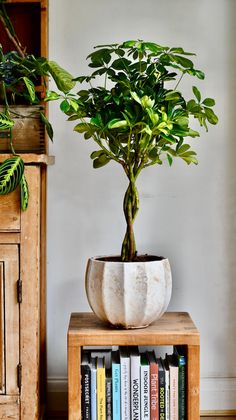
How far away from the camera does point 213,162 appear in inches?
91.4

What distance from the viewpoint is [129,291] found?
1849mm

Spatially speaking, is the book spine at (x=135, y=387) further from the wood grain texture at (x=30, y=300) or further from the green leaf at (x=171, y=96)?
the green leaf at (x=171, y=96)

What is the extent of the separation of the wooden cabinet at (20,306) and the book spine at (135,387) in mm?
327

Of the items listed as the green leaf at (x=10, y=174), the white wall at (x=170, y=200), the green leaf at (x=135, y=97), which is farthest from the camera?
the white wall at (x=170, y=200)

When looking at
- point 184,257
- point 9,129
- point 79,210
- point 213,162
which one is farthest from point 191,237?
point 9,129

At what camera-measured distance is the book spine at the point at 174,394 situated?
193cm

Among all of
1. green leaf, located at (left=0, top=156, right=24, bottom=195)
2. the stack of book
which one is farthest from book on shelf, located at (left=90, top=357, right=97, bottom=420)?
green leaf, located at (left=0, top=156, right=24, bottom=195)

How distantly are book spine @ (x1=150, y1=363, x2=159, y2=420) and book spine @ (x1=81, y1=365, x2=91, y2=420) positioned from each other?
8.3 inches

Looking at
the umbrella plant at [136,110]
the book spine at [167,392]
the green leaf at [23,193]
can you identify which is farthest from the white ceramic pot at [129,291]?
the green leaf at [23,193]

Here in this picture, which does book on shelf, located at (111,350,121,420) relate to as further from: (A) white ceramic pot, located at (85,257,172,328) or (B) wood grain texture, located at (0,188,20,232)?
(B) wood grain texture, located at (0,188,20,232)

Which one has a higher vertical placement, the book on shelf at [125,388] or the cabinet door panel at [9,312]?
the cabinet door panel at [9,312]

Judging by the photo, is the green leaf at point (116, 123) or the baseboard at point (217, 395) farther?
the baseboard at point (217, 395)

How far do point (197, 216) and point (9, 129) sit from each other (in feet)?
2.74

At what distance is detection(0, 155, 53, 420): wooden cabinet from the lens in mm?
1928
